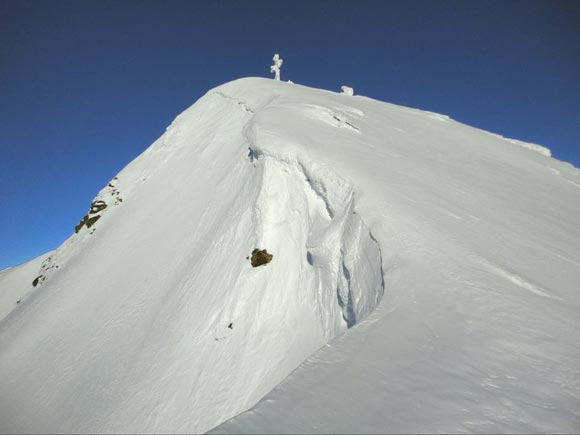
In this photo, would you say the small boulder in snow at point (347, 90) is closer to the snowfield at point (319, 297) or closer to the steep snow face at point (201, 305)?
the snowfield at point (319, 297)

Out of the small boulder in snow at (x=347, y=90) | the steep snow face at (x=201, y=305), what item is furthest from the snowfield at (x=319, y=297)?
the small boulder in snow at (x=347, y=90)

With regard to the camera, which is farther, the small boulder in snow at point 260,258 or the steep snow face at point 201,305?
the small boulder in snow at point 260,258

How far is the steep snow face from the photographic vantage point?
6461 millimetres

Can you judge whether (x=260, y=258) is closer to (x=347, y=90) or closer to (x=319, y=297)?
(x=319, y=297)

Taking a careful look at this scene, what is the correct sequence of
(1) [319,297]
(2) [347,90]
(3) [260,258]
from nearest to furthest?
(1) [319,297], (3) [260,258], (2) [347,90]

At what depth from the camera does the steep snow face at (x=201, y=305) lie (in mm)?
6461

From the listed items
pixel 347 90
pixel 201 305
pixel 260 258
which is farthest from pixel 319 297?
pixel 347 90

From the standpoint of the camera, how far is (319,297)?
687 centimetres

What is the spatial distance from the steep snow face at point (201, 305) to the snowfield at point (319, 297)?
5 cm

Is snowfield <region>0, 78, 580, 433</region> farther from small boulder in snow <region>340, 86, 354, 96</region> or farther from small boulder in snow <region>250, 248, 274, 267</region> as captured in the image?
small boulder in snow <region>340, 86, 354, 96</region>

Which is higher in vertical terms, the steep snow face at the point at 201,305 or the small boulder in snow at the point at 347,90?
the small boulder in snow at the point at 347,90

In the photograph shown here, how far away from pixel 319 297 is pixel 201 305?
3.65 m

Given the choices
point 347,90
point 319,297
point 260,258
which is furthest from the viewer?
point 347,90

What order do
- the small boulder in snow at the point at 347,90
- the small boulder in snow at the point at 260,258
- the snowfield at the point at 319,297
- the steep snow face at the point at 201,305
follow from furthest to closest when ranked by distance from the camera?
1. the small boulder in snow at the point at 347,90
2. the small boulder in snow at the point at 260,258
3. the steep snow face at the point at 201,305
4. the snowfield at the point at 319,297
